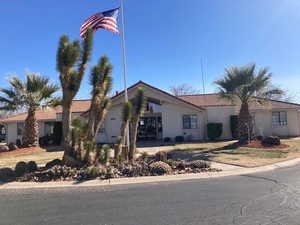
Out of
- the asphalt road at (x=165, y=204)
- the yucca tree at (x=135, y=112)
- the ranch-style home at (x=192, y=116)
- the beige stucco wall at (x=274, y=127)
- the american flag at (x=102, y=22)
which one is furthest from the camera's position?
the beige stucco wall at (x=274, y=127)

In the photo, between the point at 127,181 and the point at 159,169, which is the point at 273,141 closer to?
the point at 159,169

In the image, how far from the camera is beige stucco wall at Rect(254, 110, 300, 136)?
23.4m

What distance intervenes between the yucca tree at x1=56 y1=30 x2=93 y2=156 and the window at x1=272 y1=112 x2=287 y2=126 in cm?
2090

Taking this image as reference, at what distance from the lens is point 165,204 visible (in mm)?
5828

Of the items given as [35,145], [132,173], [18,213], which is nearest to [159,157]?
[132,173]

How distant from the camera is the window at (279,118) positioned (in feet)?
77.6

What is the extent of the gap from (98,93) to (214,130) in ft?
49.1

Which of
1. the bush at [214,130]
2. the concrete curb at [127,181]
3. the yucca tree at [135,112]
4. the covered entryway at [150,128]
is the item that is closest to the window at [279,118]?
the bush at [214,130]

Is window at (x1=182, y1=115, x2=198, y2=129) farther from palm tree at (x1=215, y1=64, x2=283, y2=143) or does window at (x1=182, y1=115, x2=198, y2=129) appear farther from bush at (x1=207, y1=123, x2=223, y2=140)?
palm tree at (x1=215, y1=64, x2=283, y2=143)

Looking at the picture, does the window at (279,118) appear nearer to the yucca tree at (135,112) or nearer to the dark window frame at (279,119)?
the dark window frame at (279,119)

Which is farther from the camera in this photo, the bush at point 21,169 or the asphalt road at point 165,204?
the bush at point 21,169

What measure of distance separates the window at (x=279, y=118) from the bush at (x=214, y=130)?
5.96m

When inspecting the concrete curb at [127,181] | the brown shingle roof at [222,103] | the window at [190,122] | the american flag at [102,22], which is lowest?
the concrete curb at [127,181]

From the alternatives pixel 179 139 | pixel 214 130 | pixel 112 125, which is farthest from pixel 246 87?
pixel 112 125
